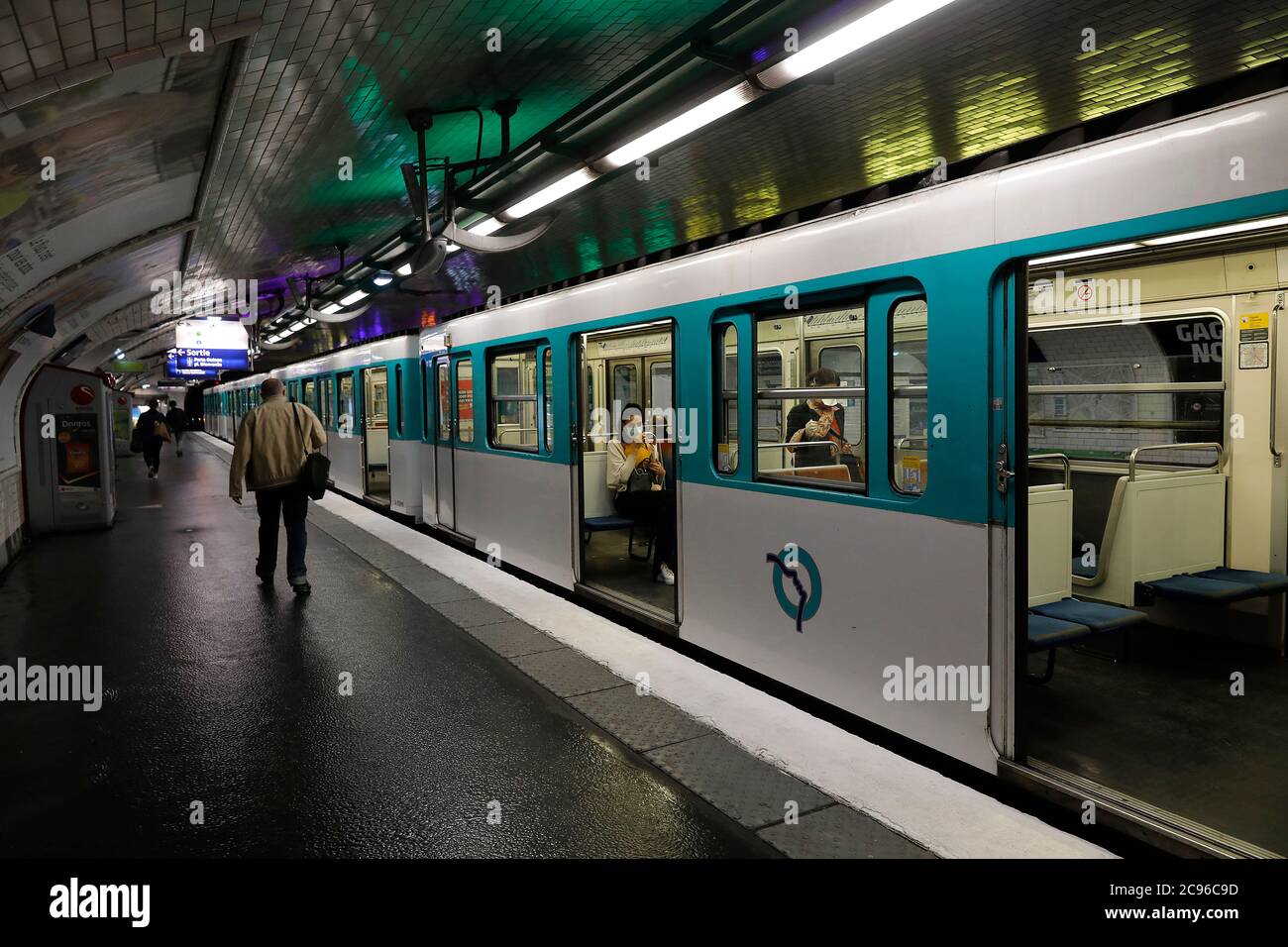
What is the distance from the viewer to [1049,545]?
186 inches

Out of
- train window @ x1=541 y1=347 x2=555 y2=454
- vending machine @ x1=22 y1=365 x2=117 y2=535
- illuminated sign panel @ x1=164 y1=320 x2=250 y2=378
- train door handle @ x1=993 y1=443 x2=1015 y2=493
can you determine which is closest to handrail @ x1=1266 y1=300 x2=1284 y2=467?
train door handle @ x1=993 y1=443 x2=1015 y2=493

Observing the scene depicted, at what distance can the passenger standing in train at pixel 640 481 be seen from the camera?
7363 millimetres

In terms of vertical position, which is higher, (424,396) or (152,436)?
(424,396)

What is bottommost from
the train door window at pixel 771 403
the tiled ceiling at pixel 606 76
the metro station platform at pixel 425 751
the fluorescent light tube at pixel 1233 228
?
the metro station platform at pixel 425 751

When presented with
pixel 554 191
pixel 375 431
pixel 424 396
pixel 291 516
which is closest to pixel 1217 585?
pixel 554 191

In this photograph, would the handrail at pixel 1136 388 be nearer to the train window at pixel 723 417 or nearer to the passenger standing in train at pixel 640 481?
the train window at pixel 723 417

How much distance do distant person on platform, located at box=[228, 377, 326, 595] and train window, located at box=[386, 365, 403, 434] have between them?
4.24 meters

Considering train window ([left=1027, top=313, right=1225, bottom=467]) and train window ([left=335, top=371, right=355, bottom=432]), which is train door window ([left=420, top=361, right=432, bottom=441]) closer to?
train window ([left=335, top=371, right=355, bottom=432])

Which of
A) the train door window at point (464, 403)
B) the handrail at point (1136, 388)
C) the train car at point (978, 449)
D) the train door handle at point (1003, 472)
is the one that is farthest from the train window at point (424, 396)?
the train door handle at point (1003, 472)

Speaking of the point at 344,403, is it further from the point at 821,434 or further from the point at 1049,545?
the point at 1049,545

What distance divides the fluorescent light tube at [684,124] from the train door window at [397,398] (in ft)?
→ 22.4

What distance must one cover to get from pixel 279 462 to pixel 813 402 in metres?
4.29

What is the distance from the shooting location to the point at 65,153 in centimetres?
475
